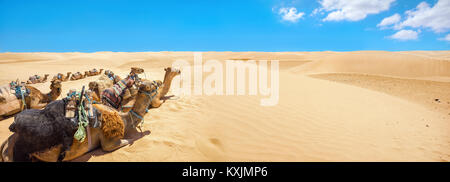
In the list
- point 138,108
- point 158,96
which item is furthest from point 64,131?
point 158,96

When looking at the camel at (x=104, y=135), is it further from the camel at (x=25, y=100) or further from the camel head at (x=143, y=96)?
the camel at (x=25, y=100)

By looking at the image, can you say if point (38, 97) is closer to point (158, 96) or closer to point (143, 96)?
point (158, 96)

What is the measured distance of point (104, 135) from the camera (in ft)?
10.1

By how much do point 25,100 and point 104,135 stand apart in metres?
3.92

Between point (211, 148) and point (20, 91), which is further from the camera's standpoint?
point (20, 91)

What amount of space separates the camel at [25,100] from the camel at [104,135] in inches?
132

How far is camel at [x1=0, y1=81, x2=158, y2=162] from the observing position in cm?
247

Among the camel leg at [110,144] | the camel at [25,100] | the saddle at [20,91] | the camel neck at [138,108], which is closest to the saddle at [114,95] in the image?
the camel neck at [138,108]

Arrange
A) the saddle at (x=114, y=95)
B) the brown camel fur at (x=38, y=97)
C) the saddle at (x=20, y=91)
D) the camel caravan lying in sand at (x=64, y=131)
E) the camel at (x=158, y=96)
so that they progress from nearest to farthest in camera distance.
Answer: the camel caravan lying in sand at (x=64, y=131) → the saddle at (x=114, y=95) → the camel at (x=158, y=96) → the saddle at (x=20, y=91) → the brown camel fur at (x=38, y=97)

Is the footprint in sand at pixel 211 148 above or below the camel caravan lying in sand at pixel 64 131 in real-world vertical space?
below

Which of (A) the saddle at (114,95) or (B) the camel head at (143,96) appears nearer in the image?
(B) the camel head at (143,96)

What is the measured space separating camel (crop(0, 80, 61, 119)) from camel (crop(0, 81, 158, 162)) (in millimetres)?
3355

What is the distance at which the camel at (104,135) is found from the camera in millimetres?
2475
